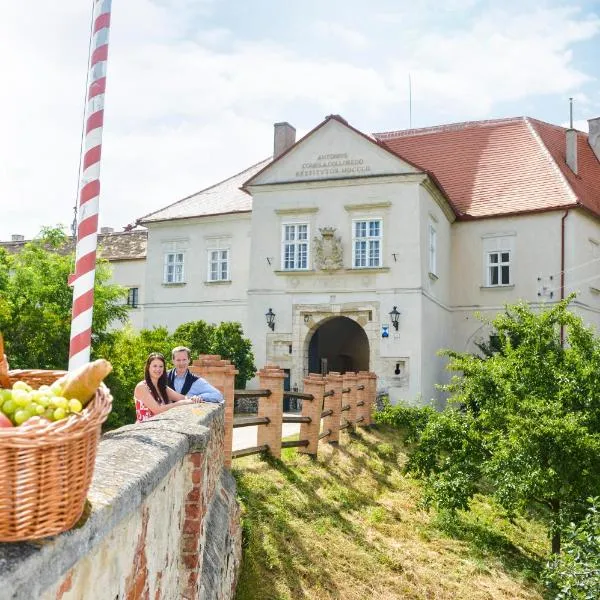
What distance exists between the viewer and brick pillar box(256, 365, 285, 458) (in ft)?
37.1

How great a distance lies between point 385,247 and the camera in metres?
23.3

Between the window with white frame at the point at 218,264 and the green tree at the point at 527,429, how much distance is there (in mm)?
15088

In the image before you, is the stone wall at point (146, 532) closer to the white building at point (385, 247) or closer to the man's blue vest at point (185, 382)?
the man's blue vest at point (185, 382)

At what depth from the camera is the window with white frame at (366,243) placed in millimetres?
23422

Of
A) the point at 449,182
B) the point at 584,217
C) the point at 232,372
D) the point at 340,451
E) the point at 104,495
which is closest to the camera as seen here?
the point at 104,495

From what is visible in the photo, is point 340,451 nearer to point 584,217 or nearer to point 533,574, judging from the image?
point 533,574

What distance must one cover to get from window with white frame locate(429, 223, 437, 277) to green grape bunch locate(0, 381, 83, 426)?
22037mm

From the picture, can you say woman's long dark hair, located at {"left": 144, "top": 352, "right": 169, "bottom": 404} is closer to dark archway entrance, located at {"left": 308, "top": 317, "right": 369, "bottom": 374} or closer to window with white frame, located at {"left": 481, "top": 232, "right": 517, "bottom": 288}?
window with white frame, located at {"left": 481, "top": 232, "right": 517, "bottom": 288}

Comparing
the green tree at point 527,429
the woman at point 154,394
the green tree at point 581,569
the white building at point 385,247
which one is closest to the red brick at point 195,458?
the woman at point 154,394

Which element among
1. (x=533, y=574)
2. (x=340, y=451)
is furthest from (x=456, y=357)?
(x=533, y=574)

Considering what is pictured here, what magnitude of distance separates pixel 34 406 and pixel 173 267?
26.8 metres

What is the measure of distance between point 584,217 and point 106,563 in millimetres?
24969

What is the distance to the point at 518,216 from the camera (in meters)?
25.5

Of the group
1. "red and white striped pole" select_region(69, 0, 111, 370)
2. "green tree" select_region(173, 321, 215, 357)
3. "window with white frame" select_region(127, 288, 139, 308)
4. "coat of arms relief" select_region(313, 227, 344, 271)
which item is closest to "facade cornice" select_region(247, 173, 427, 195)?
"coat of arms relief" select_region(313, 227, 344, 271)
